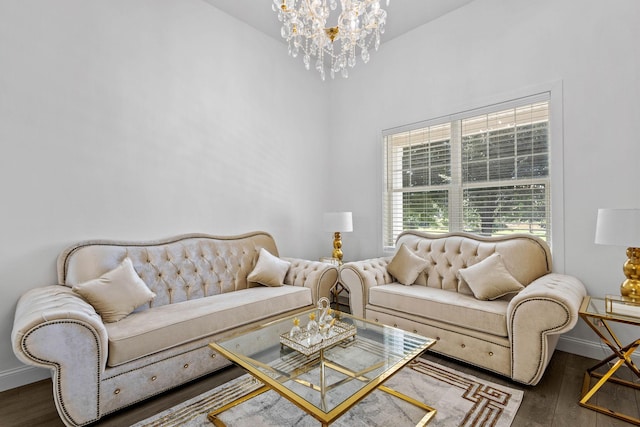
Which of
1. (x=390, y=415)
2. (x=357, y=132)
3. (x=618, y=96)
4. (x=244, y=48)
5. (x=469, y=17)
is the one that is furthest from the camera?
(x=357, y=132)

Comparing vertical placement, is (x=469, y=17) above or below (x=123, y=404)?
above

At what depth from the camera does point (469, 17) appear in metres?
3.29

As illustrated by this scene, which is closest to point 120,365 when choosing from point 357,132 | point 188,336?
point 188,336

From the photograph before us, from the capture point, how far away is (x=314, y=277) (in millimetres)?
3102

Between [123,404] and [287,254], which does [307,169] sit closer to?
[287,254]

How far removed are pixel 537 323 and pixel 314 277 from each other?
70.9 inches

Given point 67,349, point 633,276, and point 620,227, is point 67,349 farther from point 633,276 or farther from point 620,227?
point 633,276

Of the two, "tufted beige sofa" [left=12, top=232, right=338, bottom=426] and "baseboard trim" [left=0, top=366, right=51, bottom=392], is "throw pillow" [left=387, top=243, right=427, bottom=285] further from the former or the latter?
"baseboard trim" [left=0, top=366, right=51, bottom=392]

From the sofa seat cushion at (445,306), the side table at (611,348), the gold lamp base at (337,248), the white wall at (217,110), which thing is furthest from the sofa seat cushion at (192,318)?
the side table at (611,348)

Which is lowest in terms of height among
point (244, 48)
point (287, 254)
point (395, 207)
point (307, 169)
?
point (287, 254)

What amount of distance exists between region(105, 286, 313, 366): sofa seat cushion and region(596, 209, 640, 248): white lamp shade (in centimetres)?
228

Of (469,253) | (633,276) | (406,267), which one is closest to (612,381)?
(633,276)

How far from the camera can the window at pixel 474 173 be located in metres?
2.90

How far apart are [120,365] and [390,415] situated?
160 cm
